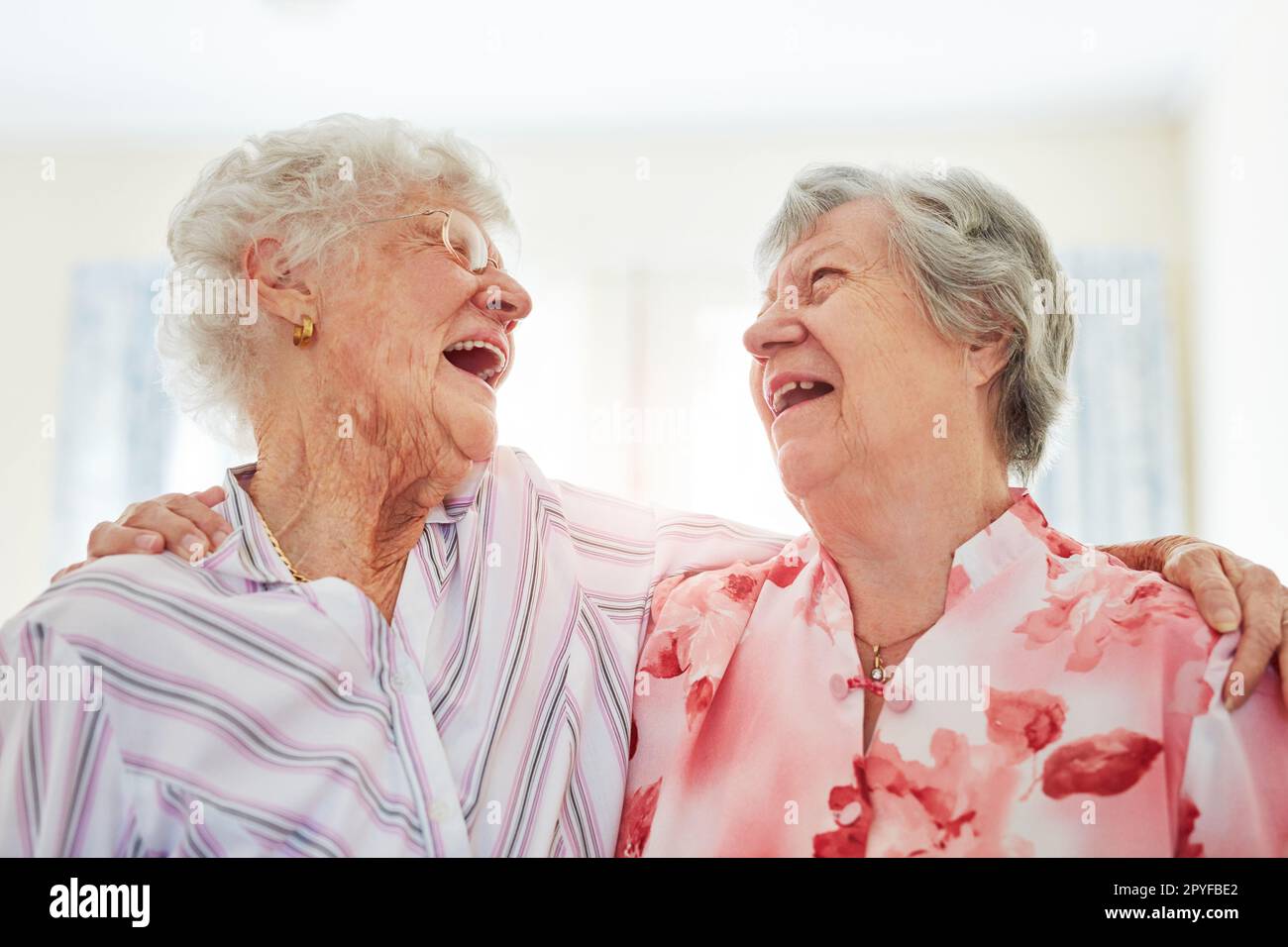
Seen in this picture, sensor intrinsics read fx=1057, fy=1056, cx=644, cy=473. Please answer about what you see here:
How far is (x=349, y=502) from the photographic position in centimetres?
127

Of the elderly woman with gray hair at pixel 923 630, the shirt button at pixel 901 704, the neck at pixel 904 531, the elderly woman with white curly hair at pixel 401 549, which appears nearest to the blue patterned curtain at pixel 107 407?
the elderly woman with white curly hair at pixel 401 549

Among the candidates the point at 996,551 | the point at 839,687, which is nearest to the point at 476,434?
the point at 839,687

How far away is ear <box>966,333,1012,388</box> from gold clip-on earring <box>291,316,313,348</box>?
0.81m

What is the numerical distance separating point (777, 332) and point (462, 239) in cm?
41

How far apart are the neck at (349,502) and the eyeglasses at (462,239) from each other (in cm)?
25

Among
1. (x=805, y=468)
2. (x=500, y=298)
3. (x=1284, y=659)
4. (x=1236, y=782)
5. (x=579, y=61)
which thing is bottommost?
(x=1236, y=782)

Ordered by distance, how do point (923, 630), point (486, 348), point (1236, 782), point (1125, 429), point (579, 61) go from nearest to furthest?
point (1236, 782) → point (923, 630) → point (486, 348) → point (579, 61) → point (1125, 429)

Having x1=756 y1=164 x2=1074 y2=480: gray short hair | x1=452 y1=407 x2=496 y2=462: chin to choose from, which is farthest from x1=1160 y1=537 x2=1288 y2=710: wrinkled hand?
x1=452 y1=407 x2=496 y2=462: chin

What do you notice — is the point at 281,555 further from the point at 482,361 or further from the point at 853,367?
the point at 853,367

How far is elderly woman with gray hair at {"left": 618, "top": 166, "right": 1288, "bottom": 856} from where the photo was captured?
1.03 metres

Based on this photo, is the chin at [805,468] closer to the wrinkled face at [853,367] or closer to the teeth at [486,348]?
the wrinkled face at [853,367]

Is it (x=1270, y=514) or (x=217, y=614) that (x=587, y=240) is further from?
(x=217, y=614)

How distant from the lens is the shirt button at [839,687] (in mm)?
1174

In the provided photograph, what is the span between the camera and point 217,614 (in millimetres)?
1083
